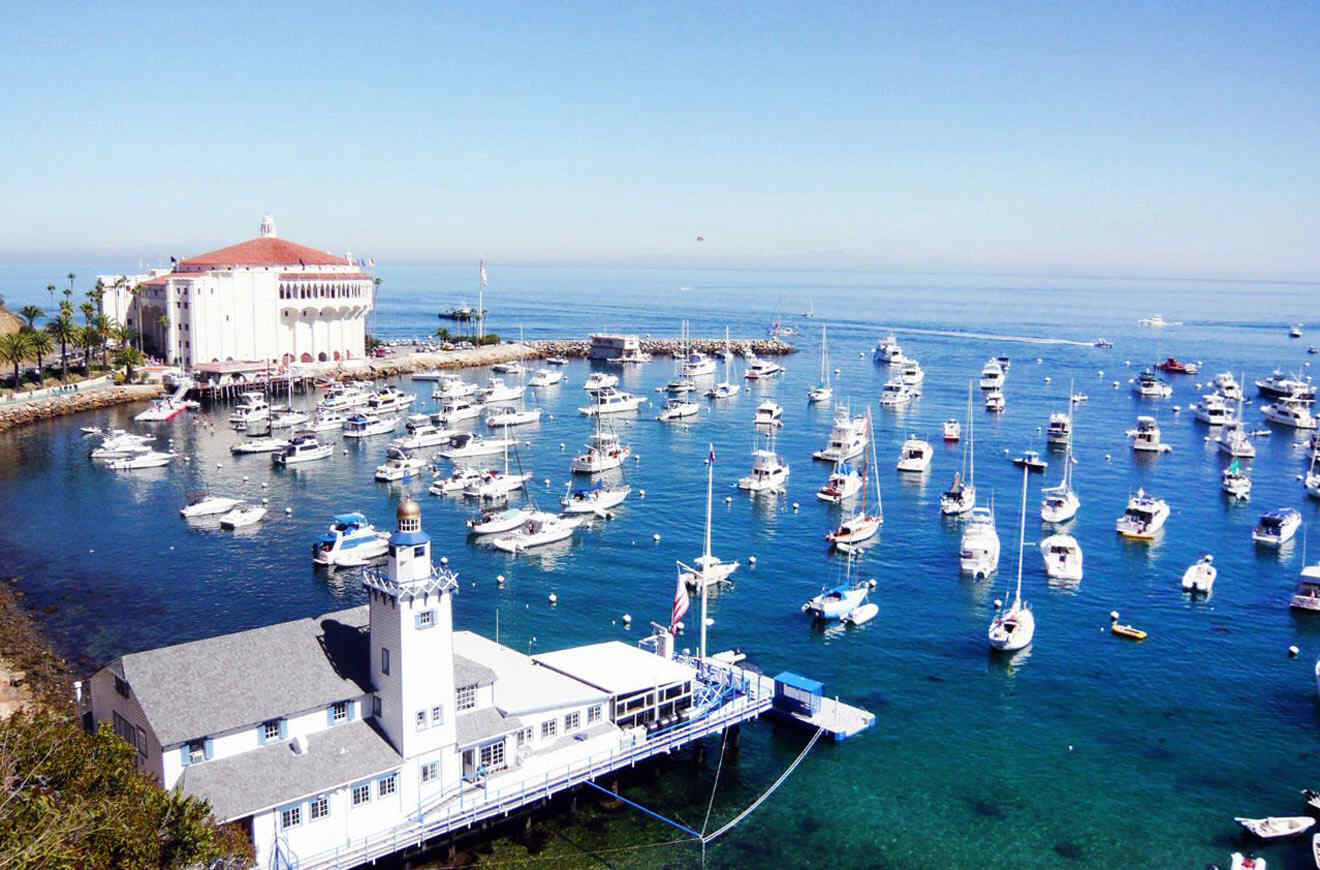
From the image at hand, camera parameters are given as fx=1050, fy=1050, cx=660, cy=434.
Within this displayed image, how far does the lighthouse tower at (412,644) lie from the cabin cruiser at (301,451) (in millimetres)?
63118

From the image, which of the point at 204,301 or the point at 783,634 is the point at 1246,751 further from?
the point at 204,301

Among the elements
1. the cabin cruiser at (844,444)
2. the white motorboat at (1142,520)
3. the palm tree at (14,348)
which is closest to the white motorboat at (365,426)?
the palm tree at (14,348)

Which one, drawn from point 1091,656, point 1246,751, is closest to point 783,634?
point 1091,656

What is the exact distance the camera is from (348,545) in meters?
64.6

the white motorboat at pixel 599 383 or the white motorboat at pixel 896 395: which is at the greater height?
the white motorboat at pixel 599 383

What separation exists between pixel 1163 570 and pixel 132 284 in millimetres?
130892

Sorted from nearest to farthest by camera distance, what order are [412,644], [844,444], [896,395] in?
[412,644], [844,444], [896,395]

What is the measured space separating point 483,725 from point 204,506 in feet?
156

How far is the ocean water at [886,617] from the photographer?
37.2 meters

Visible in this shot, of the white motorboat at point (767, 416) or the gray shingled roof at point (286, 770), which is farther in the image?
the white motorboat at point (767, 416)

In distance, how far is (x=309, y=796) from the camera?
3081 cm

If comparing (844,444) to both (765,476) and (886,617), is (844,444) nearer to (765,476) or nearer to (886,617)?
(765,476)

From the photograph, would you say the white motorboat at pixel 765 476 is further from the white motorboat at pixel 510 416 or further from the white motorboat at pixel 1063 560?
the white motorboat at pixel 510 416

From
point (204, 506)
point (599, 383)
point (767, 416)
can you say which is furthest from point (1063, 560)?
point (599, 383)
